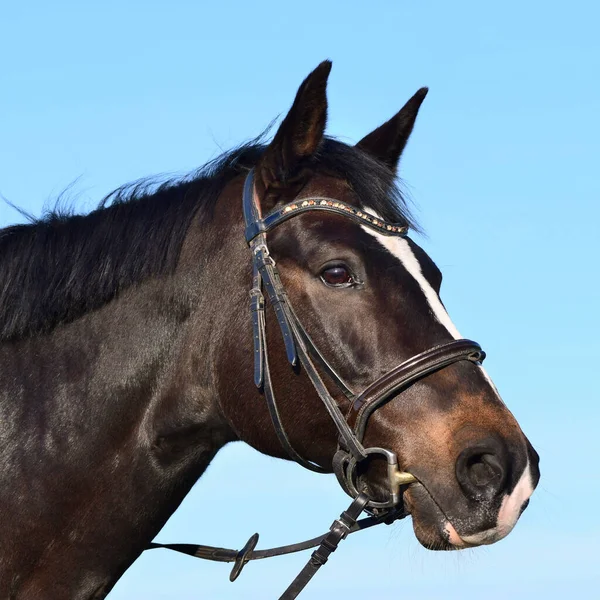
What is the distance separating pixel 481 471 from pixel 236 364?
Answer: 151 centimetres

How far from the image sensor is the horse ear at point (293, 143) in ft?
18.9

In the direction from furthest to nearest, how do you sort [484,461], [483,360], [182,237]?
[182,237], [483,360], [484,461]

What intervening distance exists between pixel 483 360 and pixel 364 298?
0.71m

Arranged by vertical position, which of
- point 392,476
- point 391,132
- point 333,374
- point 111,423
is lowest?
point 392,476

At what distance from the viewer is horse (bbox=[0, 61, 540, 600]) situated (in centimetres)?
505

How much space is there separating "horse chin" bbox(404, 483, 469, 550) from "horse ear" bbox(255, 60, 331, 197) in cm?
198

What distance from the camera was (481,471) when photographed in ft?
16.0

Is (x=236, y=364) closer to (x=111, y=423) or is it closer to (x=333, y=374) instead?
(x=333, y=374)

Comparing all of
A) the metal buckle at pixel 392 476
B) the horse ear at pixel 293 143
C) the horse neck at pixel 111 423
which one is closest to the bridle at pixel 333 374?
the metal buckle at pixel 392 476

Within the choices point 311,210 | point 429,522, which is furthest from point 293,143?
point 429,522

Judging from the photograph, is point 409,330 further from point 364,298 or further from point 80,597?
point 80,597

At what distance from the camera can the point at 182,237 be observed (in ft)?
19.5

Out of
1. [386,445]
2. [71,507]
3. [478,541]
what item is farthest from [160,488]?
[478,541]

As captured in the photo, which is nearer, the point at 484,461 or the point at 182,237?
the point at 484,461
